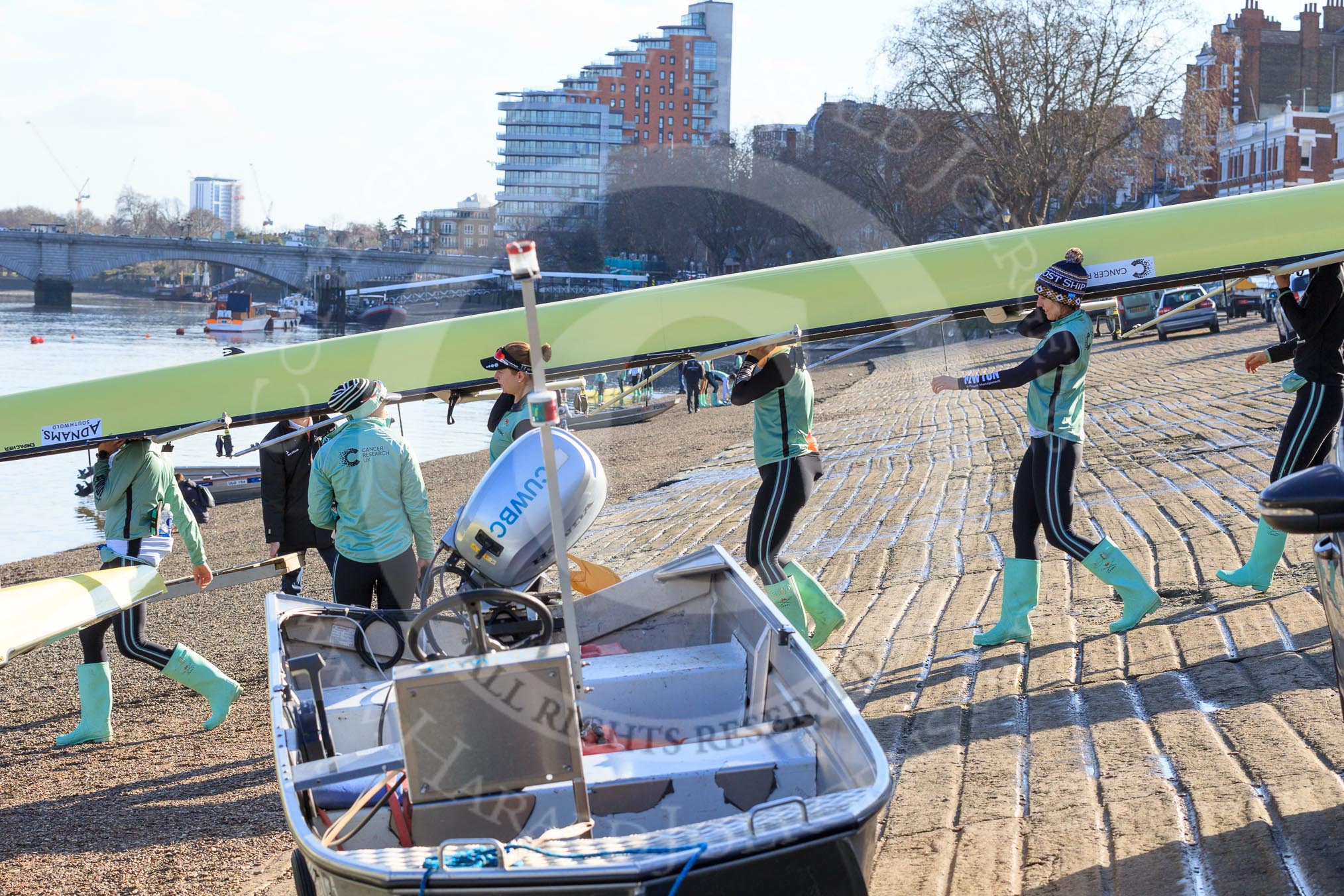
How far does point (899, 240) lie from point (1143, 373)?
4431 cm

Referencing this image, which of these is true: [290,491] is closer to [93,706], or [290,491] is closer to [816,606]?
[93,706]

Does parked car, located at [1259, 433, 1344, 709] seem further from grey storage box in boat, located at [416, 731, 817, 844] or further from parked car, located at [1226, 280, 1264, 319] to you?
parked car, located at [1226, 280, 1264, 319]

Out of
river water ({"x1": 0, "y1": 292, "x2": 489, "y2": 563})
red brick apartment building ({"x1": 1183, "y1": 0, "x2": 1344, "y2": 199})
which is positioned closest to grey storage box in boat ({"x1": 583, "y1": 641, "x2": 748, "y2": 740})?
river water ({"x1": 0, "y1": 292, "x2": 489, "y2": 563})

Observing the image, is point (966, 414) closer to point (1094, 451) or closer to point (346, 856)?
point (1094, 451)

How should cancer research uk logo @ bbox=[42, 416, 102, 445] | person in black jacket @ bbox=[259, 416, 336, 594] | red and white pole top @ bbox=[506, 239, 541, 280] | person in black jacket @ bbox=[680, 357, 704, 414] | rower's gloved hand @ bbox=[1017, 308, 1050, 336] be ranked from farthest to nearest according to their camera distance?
person in black jacket @ bbox=[680, 357, 704, 414]
person in black jacket @ bbox=[259, 416, 336, 594]
cancer research uk logo @ bbox=[42, 416, 102, 445]
rower's gloved hand @ bbox=[1017, 308, 1050, 336]
red and white pole top @ bbox=[506, 239, 541, 280]

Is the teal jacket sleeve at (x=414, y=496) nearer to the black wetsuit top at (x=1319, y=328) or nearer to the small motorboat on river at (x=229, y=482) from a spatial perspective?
the black wetsuit top at (x=1319, y=328)

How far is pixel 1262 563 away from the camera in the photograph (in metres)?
7.16

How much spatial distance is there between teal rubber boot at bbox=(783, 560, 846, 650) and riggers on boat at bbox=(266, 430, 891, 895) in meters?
0.92

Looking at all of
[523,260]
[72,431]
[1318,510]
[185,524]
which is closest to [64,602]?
[185,524]

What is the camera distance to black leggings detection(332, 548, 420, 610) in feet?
23.6

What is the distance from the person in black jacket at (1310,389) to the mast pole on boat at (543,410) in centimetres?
420

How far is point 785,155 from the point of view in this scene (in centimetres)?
8869

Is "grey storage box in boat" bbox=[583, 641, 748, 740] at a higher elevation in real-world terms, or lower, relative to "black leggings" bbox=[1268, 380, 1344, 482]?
lower

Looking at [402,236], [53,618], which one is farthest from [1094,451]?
[402,236]
